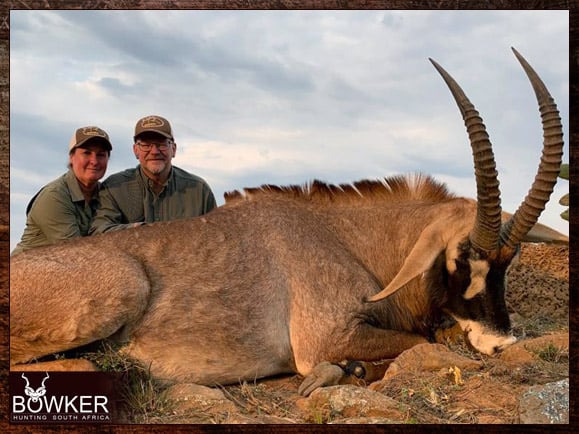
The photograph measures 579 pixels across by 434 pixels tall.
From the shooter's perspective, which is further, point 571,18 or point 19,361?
point 19,361

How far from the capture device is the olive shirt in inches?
352

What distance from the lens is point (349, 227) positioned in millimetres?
8477

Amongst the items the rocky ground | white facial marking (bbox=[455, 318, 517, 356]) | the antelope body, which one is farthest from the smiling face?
white facial marking (bbox=[455, 318, 517, 356])

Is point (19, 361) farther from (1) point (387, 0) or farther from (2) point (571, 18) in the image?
(2) point (571, 18)

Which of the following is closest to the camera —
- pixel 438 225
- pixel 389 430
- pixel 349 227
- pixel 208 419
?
pixel 389 430

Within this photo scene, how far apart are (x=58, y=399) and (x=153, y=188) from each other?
404cm

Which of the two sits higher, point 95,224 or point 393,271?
point 95,224

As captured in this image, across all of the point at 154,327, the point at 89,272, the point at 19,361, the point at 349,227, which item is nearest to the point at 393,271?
the point at 349,227

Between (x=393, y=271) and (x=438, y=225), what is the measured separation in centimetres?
78

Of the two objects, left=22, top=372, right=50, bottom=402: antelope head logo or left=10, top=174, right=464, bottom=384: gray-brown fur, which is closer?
left=22, top=372, right=50, bottom=402: antelope head logo

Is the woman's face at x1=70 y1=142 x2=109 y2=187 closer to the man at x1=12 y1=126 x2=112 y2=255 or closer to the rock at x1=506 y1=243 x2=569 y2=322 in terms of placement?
the man at x1=12 y1=126 x2=112 y2=255

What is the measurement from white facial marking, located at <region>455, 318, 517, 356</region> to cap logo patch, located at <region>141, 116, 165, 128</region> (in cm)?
456

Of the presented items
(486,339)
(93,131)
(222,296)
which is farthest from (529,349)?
(93,131)

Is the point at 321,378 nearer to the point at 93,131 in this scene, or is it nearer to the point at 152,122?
the point at 152,122
